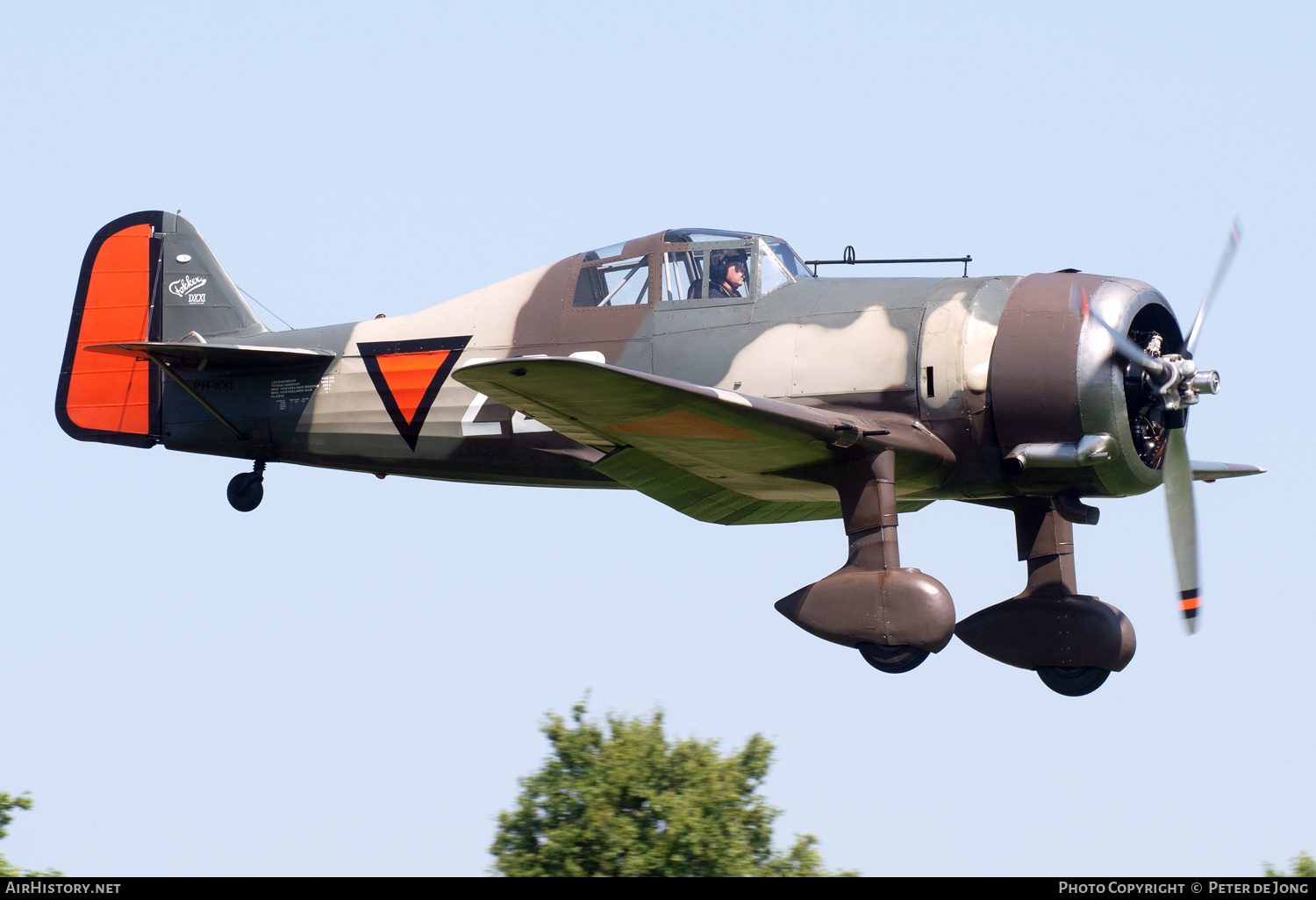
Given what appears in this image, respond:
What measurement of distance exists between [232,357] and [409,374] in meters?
1.59

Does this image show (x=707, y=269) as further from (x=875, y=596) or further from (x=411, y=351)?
(x=875, y=596)

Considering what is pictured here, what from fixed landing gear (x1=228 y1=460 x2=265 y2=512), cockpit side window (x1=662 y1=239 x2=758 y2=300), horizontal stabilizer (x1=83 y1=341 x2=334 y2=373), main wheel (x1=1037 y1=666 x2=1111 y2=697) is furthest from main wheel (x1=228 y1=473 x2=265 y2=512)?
main wheel (x1=1037 y1=666 x2=1111 y2=697)

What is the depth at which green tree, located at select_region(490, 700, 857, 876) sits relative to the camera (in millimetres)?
12211

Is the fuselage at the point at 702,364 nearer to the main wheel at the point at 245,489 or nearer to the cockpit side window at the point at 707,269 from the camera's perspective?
the cockpit side window at the point at 707,269

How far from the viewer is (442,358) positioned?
14.1m

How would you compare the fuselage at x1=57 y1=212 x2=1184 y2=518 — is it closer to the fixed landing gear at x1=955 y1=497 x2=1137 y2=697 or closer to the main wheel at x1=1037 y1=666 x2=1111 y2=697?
the fixed landing gear at x1=955 y1=497 x2=1137 y2=697

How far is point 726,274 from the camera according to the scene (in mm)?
13102

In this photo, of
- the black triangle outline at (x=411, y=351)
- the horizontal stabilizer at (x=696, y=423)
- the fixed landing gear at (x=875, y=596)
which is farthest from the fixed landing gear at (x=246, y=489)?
the fixed landing gear at (x=875, y=596)

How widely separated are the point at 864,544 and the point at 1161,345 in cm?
258

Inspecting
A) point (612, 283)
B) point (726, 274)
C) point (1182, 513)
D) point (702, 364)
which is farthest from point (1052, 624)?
point (612, 283)

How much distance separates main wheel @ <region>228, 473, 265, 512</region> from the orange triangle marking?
175cm

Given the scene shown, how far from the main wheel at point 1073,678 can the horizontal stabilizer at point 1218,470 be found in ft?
7.97

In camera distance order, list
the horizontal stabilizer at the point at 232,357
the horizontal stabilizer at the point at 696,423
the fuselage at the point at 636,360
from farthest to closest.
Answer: the horizontal stabilizer at the point at 232,357
the fuselage at the point at 636,360
the horizontal stabilizer at the point at 696,423

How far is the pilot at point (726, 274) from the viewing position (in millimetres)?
13031
